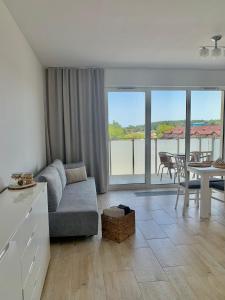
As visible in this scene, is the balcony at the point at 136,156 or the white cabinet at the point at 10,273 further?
the balcony at the point at 136,156

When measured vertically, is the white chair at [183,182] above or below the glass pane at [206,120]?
below

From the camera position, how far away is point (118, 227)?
2984mm

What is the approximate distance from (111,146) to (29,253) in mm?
3901

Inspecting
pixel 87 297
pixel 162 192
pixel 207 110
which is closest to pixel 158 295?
pixel 87 297

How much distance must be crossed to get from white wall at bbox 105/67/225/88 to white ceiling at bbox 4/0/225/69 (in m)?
0.67

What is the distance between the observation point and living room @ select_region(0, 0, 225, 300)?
217 centimetres

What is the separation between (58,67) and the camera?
485cm

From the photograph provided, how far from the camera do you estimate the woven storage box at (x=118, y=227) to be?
2994 mm

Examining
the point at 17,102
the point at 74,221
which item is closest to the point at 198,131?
the point at 74,221

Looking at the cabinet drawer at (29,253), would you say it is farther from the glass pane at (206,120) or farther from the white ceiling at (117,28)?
the glass pane at (206,120)

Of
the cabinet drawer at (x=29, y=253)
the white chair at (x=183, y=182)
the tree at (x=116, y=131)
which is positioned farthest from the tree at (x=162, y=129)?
the cabinet drawer at (x=29, y=253)

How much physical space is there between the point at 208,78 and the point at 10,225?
5.13 m

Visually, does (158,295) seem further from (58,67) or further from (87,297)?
(58,67)

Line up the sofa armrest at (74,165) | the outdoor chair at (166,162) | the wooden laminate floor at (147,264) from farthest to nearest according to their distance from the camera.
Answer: the outdoor chair at (166,162), the sofa armrest at (74,165), the wooden laminate floor at (147,264)
